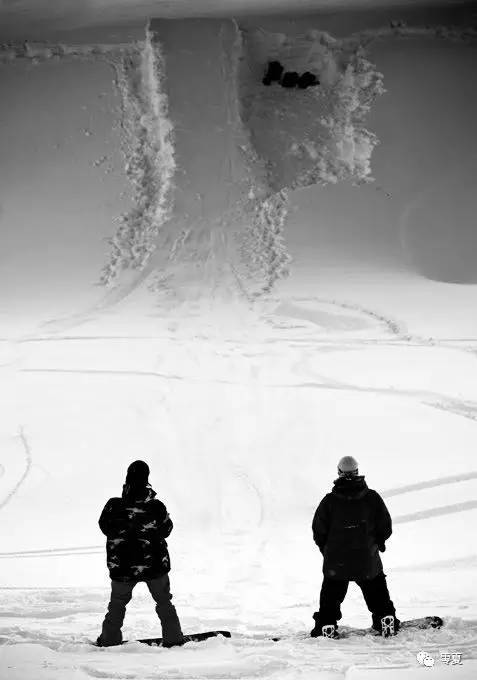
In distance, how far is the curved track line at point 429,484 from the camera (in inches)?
228

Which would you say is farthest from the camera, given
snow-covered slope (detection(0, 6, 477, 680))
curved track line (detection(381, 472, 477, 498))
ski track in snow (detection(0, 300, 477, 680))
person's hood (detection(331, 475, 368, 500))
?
curved track line (detection(381, 472, 477, 498))

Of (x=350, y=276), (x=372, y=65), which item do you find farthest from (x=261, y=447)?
(x=372, y=65)

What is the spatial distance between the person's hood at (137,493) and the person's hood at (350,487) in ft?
2.03

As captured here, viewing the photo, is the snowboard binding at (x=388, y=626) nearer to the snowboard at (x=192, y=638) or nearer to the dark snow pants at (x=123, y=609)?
the snowboard at (x=192, y=638)

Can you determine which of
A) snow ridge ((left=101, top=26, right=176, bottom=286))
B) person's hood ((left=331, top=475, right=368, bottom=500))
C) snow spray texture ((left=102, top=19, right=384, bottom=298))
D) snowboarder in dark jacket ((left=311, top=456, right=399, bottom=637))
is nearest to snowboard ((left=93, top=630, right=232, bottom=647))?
snowboarder in dark jacket ((left=311, top=456, right=399, bottom=637))

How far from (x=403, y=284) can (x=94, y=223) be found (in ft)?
8.54

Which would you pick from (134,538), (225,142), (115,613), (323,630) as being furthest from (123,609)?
(225,142)

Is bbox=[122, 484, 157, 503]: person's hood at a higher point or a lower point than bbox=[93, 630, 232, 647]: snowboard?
higher

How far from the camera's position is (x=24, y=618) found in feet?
13.4

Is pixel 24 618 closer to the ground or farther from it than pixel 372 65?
closer to the ground

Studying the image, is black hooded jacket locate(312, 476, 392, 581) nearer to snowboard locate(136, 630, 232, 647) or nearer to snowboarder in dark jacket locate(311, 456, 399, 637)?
snowboarder in dark jacket locate(311, 456, 399, 637)

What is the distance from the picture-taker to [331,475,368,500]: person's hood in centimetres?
351

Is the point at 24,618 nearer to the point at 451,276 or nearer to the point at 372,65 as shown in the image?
the point at 451,276
